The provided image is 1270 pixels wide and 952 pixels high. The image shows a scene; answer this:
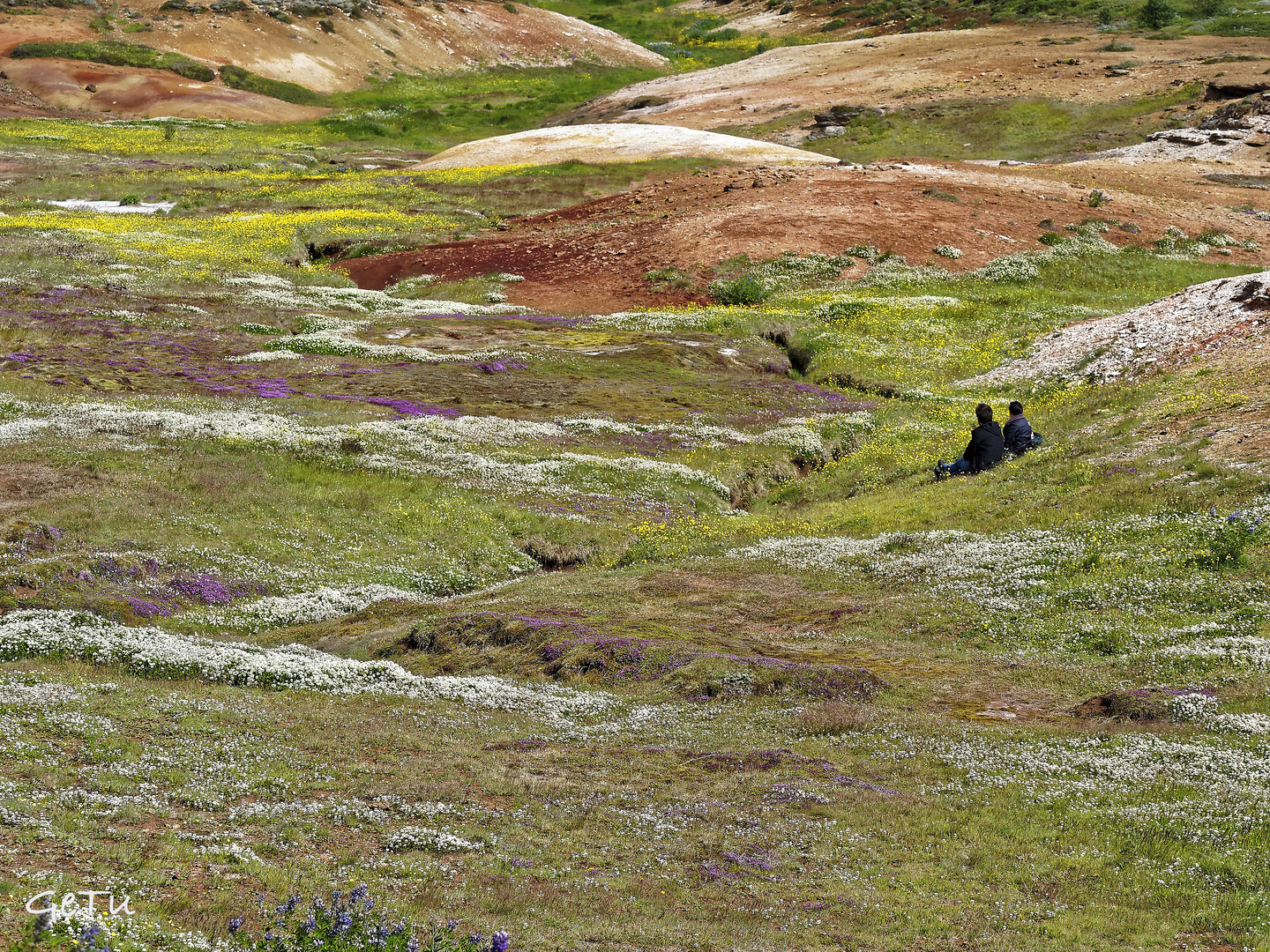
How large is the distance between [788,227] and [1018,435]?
31733 mm

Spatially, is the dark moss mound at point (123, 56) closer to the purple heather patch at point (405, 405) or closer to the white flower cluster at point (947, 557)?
the purple heather patch at point (405, 405)

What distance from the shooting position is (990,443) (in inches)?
1098

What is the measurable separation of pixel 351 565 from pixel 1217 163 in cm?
7189

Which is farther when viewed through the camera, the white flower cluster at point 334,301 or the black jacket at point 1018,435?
the white flower cluster at point 334,301

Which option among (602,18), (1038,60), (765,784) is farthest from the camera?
(602,18)

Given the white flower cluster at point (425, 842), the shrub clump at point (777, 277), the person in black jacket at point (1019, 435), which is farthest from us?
the shrub clump at point (777, 277)

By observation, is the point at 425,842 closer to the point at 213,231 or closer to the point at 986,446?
the point at 986,446

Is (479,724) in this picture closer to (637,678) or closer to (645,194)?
Answer: (637,678)

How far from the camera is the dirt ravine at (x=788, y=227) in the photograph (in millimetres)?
54844

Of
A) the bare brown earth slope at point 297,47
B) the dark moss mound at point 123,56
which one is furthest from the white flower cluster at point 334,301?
the dark moss mound at point 123,56

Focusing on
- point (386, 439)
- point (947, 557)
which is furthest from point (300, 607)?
point (947, 557)

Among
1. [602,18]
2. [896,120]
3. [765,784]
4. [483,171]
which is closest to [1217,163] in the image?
[896,120]

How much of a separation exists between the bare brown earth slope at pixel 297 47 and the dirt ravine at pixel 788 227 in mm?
70262

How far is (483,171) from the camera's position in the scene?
8269 cm
